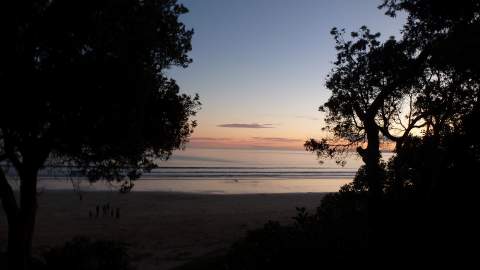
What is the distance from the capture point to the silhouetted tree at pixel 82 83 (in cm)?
1015

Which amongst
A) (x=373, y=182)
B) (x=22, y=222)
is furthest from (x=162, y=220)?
(x=373, y=182)

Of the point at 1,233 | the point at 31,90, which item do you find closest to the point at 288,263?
the point at 31,90

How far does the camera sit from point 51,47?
34.7 feet

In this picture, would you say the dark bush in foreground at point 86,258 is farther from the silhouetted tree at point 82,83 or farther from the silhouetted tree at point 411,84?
the silhouetted tree at point 411,84

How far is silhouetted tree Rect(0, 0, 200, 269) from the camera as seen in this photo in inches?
400

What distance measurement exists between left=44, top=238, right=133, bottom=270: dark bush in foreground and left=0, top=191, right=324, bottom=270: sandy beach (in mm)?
3920

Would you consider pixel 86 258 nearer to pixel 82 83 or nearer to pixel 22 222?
pixel 22 222

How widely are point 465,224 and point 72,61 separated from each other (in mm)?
9281

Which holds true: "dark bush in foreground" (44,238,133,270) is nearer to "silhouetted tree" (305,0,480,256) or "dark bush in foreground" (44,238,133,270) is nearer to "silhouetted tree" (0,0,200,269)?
"silhouetted tree" (0,0,200,269)

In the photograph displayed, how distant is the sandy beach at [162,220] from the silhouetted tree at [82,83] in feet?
23.2

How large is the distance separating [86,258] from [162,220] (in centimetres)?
1697

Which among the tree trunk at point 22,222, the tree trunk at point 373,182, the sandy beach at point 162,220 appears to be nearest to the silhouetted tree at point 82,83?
the tree trunk at point 22,222

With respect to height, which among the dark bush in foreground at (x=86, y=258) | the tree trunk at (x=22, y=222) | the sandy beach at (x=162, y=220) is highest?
the tree trunk at (x=22, y=222)

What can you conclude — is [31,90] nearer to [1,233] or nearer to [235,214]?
[1,233]
